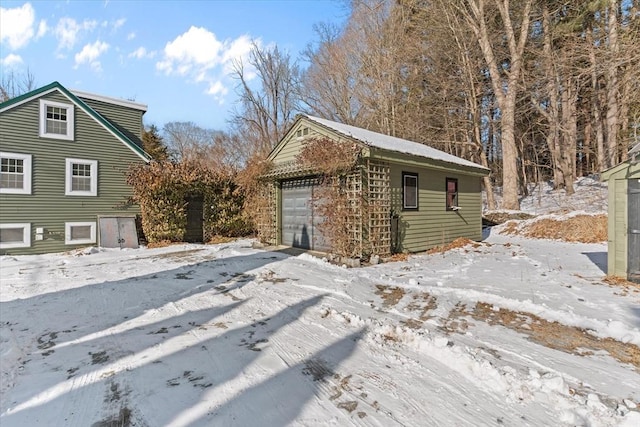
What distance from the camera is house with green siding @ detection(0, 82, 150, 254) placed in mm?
10734

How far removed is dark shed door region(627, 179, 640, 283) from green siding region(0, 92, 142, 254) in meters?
14.9

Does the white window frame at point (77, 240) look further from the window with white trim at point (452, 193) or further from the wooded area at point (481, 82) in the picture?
the wooded area at point (481, 82)

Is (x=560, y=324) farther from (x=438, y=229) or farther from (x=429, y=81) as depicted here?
(x=429, y=81)

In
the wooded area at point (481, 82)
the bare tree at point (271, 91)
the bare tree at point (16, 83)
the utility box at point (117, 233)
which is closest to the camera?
the utility box at point (117, 233)

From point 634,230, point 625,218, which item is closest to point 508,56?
point 625,218

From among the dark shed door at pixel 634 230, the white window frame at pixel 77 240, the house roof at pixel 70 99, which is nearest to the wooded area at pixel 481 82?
the dark shed door at pixel 634 230

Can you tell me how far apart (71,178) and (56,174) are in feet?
1.45

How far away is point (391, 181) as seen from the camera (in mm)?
8555

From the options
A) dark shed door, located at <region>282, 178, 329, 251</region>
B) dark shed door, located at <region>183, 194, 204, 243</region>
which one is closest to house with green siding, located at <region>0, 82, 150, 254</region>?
dark shed door, located at <region>183, 194, 204, 243</region>

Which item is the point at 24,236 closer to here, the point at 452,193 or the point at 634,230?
the point at 452,193

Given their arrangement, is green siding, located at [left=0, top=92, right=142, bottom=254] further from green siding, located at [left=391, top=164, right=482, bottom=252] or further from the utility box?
green siding, located at [left=391, top=164, right=482, bottom=252]

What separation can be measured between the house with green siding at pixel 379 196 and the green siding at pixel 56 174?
6.62 m

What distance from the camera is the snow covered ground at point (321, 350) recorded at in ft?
7.45

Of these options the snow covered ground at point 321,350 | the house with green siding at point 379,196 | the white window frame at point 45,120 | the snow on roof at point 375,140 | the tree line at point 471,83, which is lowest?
the snow covered ground at point 321,350
